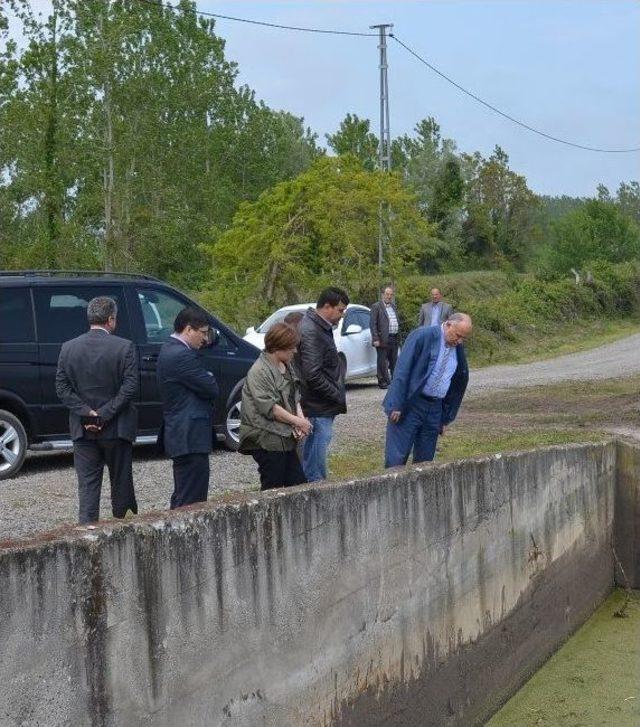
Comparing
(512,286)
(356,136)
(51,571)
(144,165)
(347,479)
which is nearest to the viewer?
(51,571)

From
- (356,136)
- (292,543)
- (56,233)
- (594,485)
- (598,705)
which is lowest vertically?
(598,705)

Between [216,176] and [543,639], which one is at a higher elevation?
[216,176]

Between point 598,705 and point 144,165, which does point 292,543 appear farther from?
point 144,165

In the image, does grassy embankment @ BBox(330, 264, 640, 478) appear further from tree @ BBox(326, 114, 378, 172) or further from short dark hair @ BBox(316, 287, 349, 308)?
tree @ BBox(326, 114, 378, 172)

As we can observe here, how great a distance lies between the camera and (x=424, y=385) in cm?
1022

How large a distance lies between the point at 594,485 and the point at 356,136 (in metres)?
59.4

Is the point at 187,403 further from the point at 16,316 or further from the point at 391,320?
the point at 391,320

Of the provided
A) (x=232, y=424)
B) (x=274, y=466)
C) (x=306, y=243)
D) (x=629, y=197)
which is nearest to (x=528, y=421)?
(x=232, y=424)

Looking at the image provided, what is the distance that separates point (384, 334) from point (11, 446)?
10609mm

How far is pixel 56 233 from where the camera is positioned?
32.4 meters

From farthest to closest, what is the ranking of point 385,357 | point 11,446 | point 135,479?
point 385,357 < point 135,479 < point 11,446

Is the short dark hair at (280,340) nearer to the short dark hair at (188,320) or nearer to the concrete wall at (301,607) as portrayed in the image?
the short dark hair at (188,320)

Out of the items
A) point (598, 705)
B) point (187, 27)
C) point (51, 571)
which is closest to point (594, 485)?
point (598, 705)

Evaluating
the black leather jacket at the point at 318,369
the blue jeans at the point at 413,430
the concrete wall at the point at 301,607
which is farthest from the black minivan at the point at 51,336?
the concrete wall at the point at 301,607
